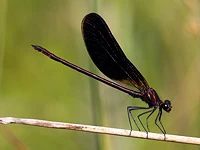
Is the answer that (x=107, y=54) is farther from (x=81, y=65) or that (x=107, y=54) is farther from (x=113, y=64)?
(x=81, y=65)

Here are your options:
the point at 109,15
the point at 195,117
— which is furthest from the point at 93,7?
the point at 195,117

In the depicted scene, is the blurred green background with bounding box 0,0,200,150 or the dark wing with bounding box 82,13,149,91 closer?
the dark wing with bounding box 82,13,149,91

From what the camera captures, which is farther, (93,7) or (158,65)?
(158,65)

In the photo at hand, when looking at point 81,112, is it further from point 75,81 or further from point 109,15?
point 109,15

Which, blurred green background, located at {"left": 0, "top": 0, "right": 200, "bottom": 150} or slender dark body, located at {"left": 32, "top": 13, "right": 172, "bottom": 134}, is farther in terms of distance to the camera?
blurred green background, located at {"left": 0, "top": 0, "right": 200, "bottom": 150}
